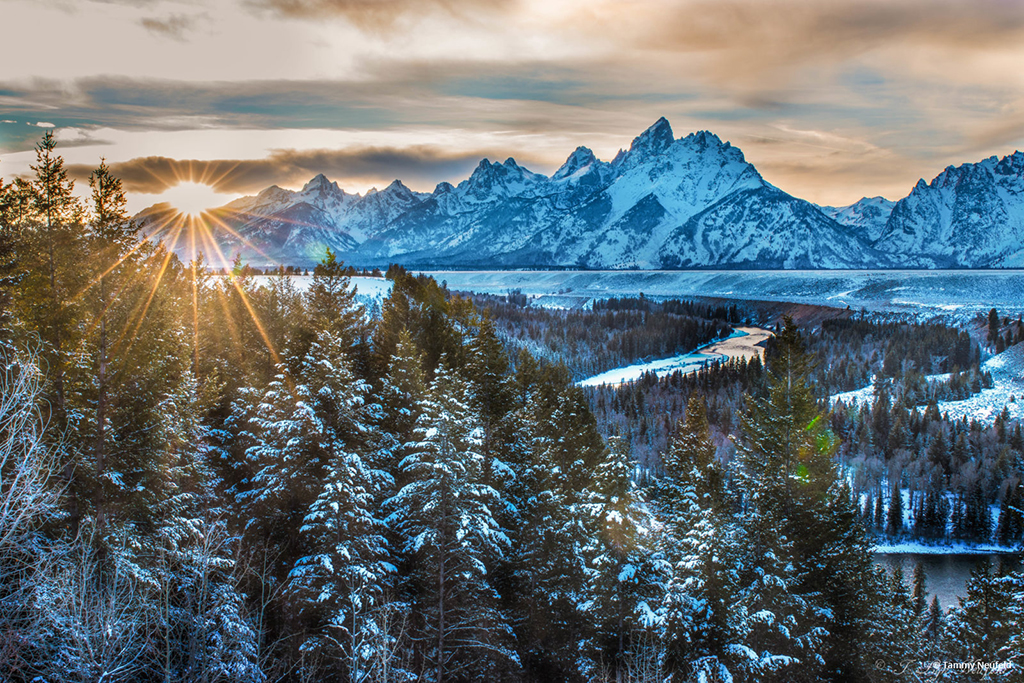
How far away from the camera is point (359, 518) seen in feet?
69.3

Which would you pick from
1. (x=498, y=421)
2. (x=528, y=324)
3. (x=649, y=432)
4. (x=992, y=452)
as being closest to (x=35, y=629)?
(x=498, y=421)

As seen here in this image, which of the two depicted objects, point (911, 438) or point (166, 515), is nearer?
point (166, 515)

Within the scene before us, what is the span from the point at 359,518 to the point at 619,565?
1154cm

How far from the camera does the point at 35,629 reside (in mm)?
13758

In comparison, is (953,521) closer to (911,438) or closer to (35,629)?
(911,438)

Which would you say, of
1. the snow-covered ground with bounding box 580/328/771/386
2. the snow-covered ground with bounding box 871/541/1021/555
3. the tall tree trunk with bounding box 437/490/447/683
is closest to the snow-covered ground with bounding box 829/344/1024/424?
the snow-covered ground with bounding box 871/541/1021/555

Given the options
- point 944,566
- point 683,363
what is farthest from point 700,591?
point 683,363

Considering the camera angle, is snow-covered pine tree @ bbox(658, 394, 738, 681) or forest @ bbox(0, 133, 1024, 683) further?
snow-covered pine tree @ bbox(658, 394, 738, 681)

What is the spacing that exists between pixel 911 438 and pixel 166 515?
4503 inches

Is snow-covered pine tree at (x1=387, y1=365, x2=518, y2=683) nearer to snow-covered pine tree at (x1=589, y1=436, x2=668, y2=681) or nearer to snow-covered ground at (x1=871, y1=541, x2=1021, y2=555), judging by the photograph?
snow-covered pine tree at (x1=589, y1=436, x2=668, y2=681)

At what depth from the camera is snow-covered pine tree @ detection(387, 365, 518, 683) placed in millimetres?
22688

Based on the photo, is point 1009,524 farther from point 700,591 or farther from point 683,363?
point 683,363

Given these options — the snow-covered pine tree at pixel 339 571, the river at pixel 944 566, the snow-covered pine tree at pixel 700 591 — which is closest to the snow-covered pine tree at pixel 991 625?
the snow-covered pine tree at pixel 700 591

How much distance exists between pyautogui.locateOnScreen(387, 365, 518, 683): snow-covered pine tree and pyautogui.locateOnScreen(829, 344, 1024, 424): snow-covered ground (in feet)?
374
